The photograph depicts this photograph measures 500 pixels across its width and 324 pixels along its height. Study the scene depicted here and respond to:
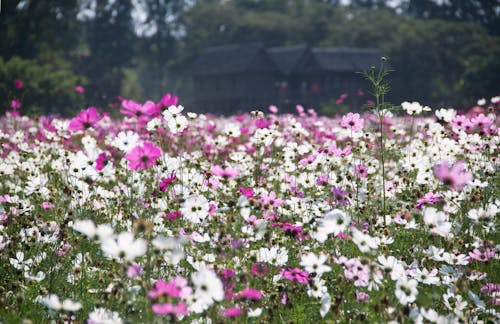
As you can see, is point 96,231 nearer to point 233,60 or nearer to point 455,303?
point 455,303

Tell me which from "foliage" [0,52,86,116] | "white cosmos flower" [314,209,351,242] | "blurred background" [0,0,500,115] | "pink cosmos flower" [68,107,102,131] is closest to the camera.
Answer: "white cosmos flower" [314,209,351,242]

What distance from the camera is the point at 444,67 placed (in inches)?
1260

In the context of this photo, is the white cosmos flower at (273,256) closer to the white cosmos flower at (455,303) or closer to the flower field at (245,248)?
the flower field at (245,248)

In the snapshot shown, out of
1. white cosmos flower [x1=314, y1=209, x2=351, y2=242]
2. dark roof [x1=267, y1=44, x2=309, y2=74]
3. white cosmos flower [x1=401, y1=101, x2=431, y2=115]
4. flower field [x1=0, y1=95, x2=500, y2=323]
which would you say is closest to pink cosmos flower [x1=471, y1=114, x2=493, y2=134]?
flower field [x1=0, y1=95, x2=500, y2=323]

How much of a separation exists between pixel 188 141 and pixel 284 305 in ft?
13.5

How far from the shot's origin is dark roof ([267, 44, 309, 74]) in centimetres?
3450

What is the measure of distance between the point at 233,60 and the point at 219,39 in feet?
25.8

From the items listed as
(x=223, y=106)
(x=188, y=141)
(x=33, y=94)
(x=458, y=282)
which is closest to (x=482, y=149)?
(x=458, y=282)

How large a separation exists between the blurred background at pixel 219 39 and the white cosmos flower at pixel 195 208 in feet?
46.0

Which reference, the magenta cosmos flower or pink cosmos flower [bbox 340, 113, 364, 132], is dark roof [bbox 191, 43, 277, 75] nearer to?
pink cosmos flower [bbox 340, 113, 364, 132]

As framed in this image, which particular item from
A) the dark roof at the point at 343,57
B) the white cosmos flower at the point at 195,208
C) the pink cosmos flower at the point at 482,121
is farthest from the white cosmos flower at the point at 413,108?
the dark roof at the point at 343,57

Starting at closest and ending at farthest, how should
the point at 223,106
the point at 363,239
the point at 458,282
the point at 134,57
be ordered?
the point at 363,239, the point at 458,282, the point at 223,106, the point at 134,57

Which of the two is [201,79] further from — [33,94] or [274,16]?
[33,94]

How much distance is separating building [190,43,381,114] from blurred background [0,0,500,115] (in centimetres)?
266
